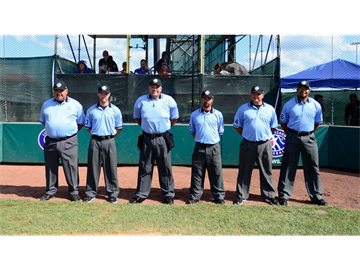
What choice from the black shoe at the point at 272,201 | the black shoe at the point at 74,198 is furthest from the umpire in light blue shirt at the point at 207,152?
the black shoe at the point at 74,198

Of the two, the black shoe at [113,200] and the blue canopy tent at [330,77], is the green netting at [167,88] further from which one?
the black shoe at [113,200]

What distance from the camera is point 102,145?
584 cm

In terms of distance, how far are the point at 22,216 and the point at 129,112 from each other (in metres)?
5.92

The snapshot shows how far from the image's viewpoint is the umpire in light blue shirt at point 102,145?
19.1 ft

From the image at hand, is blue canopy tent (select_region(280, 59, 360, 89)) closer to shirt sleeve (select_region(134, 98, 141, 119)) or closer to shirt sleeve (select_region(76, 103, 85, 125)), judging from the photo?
shirt sleeve (select_region(134, 98, 141, 119))

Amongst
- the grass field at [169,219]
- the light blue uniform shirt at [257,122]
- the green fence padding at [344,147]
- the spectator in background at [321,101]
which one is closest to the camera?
the grass field at [169,219]

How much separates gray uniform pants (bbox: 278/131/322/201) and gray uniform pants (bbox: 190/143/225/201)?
1108mm

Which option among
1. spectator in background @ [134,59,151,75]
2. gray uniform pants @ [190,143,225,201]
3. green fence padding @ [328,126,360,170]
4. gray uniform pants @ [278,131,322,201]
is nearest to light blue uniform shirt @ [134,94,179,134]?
gray uniform pants @ [190,143,225,201]

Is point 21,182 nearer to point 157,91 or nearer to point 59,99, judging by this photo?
point 59,99

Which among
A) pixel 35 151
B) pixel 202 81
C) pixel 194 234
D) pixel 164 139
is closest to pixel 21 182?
pixel 35 151

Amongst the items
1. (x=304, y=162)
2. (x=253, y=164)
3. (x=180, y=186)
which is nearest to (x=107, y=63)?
(x=180, y=186)

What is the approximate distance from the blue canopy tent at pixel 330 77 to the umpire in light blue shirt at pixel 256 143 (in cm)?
571

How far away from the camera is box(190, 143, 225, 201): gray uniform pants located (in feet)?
18.9
